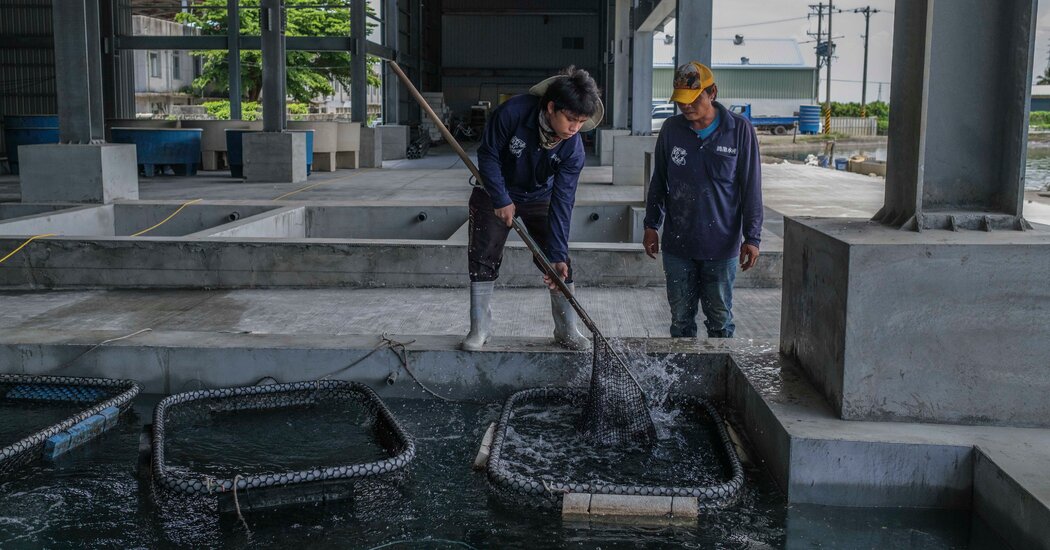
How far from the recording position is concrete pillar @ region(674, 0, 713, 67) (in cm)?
1243

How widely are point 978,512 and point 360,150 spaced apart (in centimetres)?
2198

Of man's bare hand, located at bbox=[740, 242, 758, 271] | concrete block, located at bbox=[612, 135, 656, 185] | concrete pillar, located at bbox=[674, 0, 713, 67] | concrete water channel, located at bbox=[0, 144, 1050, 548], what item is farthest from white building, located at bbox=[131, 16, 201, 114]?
man's bare hand, located at bbox=[740, 242, 758, 271]

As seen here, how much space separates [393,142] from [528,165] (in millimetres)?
24530

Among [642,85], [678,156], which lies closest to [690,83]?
[678,156]

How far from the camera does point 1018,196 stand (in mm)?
4402

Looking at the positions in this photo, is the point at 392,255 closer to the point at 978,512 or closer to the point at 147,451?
the point at 147,451

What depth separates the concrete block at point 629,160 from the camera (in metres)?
17.8

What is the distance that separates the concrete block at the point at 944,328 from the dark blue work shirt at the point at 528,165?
1599 mm

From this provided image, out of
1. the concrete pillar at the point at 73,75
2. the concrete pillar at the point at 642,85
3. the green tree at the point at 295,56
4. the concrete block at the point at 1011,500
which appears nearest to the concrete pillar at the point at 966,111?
the concrete block at the point at 1011,500

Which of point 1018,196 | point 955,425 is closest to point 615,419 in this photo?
point 955,425

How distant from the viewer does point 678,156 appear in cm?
551

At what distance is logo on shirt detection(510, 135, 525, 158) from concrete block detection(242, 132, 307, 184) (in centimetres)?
1419

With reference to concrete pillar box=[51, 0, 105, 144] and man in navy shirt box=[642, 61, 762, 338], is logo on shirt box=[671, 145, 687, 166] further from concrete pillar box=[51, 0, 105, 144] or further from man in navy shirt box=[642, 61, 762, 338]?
concrete pillar box=[51, 0, 105, 144]

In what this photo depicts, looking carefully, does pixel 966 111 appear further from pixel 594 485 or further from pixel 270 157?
pixel 270 157
